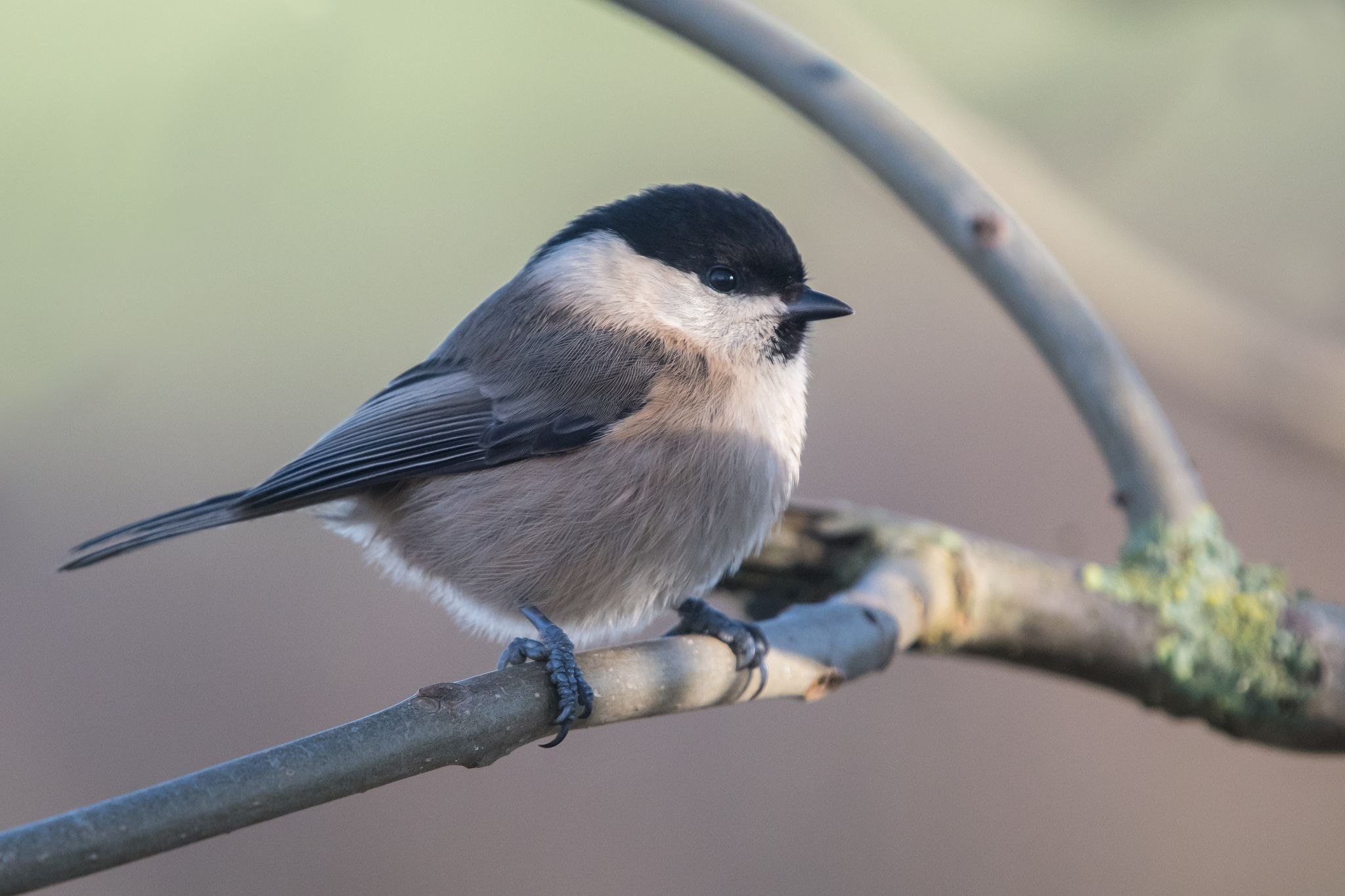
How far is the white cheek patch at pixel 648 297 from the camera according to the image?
1780 millimetres

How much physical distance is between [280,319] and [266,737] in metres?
1.17

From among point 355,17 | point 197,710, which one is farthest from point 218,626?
point 355,17

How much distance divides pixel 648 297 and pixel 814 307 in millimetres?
265

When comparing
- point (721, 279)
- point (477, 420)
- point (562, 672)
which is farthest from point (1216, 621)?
point (477, 420)

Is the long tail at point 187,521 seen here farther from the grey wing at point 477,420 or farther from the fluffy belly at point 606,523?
the fluffy belly at point 606,523

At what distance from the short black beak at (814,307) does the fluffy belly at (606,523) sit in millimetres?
222

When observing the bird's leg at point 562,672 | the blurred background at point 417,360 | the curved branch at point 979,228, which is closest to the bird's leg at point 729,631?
the bird's leg at point 562,672

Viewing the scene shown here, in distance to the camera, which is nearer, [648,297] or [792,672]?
[792,672]

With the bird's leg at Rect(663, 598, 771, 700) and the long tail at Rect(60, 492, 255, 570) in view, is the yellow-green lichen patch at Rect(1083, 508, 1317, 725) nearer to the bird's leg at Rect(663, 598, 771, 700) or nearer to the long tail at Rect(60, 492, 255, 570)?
the bird's leg at Rect(663, 598, 771, 700)

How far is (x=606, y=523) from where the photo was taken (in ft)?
5.41

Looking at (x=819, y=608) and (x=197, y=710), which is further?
(x=197, y=710)

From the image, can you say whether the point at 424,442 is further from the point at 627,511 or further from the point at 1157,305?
the point at 1157,305

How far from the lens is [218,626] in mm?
2949

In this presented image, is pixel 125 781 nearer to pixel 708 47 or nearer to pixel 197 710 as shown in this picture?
pixel 197 710
